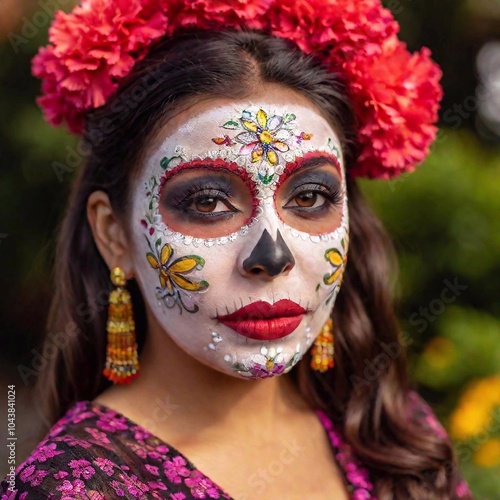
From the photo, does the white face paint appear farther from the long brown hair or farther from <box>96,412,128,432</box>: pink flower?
<box>96,412,128,432</box>: pink flower

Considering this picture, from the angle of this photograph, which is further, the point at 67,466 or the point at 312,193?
the point at 312,193

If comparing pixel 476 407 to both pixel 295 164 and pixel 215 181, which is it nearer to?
pixel 295 164

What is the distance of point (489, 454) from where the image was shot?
13.4 feet

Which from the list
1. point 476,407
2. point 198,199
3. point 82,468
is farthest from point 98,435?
point 476,407

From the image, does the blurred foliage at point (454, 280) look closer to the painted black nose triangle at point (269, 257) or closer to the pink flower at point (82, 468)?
the painted black nose triangle at point (269, 257)

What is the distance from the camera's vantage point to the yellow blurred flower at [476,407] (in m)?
4.14

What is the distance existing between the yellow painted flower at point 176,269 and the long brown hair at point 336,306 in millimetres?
261

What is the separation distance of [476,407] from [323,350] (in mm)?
1814

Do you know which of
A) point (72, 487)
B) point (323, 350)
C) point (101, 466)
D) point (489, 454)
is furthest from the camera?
point (489, 454)

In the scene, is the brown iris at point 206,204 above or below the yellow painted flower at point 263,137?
below

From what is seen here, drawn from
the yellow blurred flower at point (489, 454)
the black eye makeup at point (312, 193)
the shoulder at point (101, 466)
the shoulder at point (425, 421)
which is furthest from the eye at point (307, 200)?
the yellow blurred flower at point (489, 454)

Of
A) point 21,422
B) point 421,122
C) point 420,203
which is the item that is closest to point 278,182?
point 421,122

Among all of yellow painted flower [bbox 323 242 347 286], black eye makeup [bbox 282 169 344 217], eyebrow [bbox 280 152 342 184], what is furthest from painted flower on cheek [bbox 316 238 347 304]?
eyebrow [bbox 280 152 342 184]

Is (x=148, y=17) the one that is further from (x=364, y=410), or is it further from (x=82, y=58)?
(x=364, y=410)
